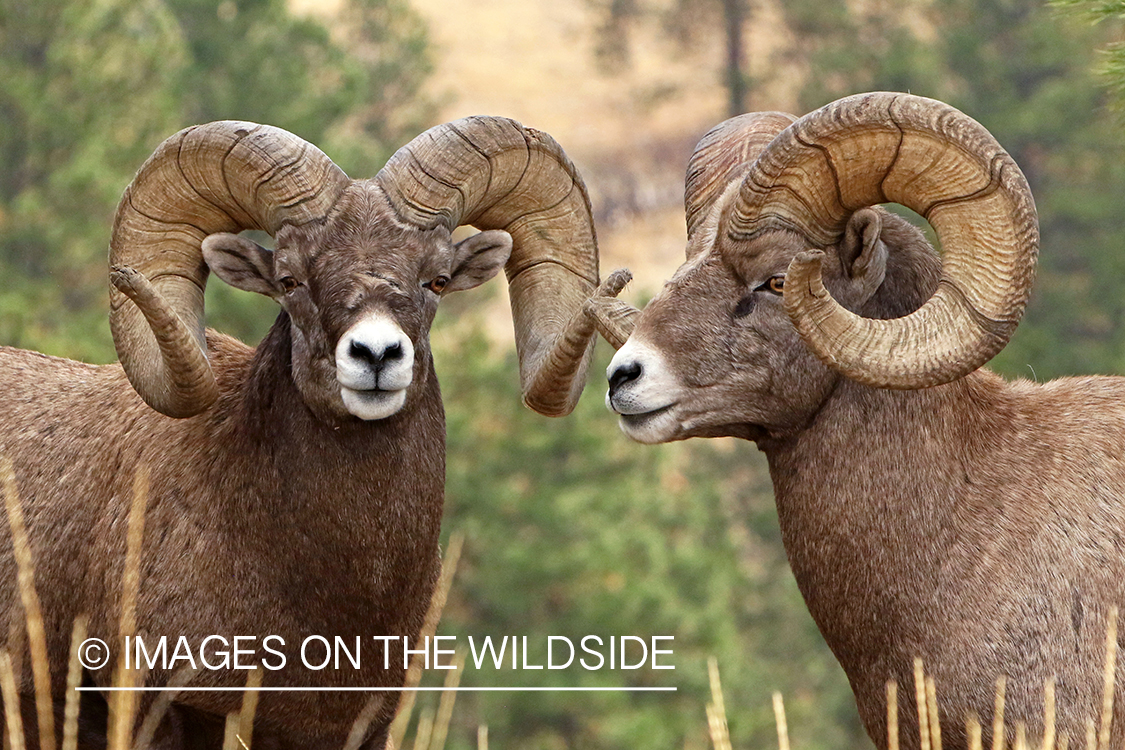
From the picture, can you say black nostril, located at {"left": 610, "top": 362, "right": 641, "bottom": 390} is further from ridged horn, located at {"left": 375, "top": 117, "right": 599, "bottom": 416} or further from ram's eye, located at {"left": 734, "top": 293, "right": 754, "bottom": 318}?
ridged horn, located at {"left": 375, "top": 117, "right": 599, "bottom": 416}

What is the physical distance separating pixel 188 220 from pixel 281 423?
44.6 inches

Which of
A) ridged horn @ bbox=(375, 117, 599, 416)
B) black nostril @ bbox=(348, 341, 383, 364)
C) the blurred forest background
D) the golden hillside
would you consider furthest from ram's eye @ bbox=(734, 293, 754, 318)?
the golden hillside

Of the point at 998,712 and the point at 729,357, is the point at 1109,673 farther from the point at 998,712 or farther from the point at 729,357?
the point at 729,357

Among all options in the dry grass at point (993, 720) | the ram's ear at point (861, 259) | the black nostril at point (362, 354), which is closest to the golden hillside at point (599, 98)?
the ram's ear at point (861, 259)

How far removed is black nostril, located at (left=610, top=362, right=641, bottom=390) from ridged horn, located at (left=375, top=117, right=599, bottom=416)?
0.74 meters

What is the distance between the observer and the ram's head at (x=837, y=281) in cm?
631

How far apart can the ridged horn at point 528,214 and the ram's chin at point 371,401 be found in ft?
3.00

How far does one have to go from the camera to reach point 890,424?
6.68 metres

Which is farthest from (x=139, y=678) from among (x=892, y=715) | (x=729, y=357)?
(x=892, y=715)

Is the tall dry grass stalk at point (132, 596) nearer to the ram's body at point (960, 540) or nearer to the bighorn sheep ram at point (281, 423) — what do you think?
the bighorn sheep ram at point (281, 423)

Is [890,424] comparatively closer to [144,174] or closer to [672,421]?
[672,421]

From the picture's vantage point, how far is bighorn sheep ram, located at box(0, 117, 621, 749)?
23.1 feet

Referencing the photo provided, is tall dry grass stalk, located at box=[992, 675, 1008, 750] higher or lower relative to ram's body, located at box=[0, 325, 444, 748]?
lower

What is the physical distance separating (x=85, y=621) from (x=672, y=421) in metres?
2.86
